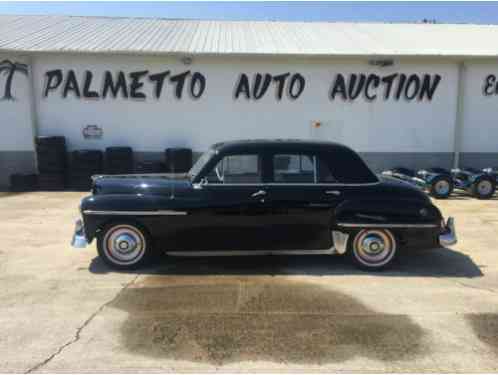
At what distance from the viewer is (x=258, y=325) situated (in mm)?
3391

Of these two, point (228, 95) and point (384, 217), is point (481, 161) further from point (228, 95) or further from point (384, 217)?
point (384, 217)

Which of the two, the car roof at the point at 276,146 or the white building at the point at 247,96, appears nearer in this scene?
the car roof at the point at 276,146

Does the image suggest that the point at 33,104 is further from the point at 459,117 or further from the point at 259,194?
the point at 459,117

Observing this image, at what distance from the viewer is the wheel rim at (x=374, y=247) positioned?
15.5 ft

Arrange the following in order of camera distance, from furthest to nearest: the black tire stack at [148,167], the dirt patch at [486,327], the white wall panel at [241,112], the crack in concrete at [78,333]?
the white wall panel at [241,112] < the black tire stack at [148,167] < the dirt patch at [486,327] < the crack in concrete at [78,333]

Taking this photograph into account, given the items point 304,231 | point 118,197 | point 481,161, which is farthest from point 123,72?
point 481,161

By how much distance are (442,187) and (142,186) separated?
25.6 ft

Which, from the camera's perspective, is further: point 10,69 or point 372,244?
point 10,69

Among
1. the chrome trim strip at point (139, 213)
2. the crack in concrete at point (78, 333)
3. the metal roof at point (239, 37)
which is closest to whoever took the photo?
the crack in concrete at point (78, 333)

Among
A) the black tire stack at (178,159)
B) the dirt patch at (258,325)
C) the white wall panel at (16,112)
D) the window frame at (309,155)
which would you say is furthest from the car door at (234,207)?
the white wall panel at (16,112)

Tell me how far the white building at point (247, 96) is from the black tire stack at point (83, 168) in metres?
0.88

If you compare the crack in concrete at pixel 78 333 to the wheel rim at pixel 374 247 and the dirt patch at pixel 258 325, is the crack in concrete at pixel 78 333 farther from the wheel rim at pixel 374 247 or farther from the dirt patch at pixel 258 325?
the wheel rim at pixel 374 247

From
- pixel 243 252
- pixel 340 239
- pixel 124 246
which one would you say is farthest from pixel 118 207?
pixel 340 239

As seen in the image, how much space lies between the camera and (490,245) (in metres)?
5.85
